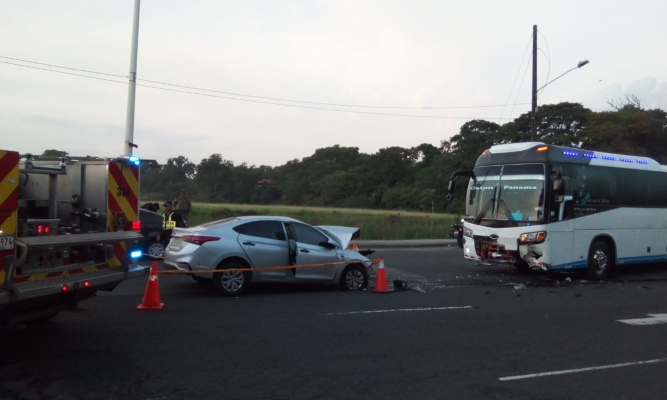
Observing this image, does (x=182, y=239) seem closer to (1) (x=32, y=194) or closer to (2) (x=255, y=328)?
(2) (x=255, y=328)

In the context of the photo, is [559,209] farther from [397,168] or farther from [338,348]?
[397,168]

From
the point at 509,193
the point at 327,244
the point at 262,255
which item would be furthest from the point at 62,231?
the point at 509,193

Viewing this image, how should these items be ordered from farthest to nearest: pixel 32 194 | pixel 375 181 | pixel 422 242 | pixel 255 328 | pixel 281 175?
1. pixel 281 175
2. pixel 375 181
3. pixel 422 242
4. pixel 255 328
5. pixel 32 194

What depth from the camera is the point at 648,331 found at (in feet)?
30.6

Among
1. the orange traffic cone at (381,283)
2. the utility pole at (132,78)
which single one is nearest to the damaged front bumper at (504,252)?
the orange traffic cone at (381,283)

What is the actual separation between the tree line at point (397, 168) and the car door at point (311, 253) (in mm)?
34654

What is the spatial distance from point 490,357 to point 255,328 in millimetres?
3264

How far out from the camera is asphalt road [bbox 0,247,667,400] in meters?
6.13

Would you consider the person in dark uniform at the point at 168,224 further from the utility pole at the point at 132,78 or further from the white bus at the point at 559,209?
the white bus at the point at 559,209

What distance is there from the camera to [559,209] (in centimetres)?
1424

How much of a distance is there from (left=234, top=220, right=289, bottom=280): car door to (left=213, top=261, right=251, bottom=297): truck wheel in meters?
0.26

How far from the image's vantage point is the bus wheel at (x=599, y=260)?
49.8 ft

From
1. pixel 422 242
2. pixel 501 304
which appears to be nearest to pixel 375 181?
pixel 422 242

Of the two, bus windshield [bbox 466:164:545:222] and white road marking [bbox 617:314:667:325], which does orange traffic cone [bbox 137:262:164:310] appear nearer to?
white road marking [bbox 617:314:667:325]
